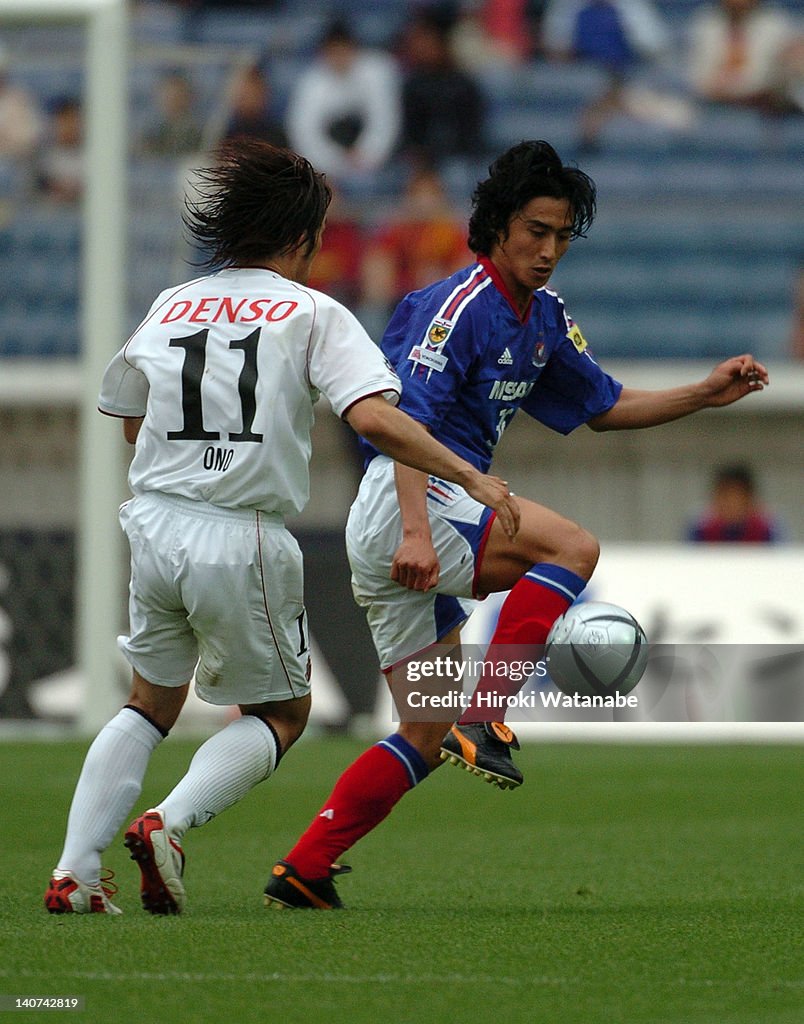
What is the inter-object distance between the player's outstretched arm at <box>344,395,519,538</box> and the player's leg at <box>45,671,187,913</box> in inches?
33.6

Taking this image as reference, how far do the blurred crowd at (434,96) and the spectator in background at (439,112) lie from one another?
0.01 meters

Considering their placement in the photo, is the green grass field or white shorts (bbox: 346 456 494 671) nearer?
the green grass field

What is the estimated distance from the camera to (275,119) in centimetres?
1627

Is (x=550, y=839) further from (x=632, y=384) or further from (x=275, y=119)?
(x=275, y=119)

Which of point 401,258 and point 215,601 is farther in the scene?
point 401,258

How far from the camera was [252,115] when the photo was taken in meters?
15.7

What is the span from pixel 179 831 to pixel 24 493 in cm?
933

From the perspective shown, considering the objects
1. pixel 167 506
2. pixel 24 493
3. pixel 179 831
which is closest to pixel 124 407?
pixel 167 506

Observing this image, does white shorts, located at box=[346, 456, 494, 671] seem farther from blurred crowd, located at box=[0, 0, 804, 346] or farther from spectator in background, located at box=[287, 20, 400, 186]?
spectator in background, located at box=[287, 20, 400, 186]

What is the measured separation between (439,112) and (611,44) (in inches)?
85.1

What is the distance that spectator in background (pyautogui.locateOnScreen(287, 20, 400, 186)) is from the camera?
16.2 m

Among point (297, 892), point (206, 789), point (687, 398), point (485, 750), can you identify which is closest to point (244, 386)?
point (206, 789)

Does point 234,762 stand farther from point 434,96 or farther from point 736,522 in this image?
point 434,96

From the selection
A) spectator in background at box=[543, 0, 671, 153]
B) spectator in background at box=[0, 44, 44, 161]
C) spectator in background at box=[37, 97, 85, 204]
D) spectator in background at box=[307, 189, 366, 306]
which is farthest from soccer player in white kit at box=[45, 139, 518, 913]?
spectator in background at box=[543, 0, 671, 153]
